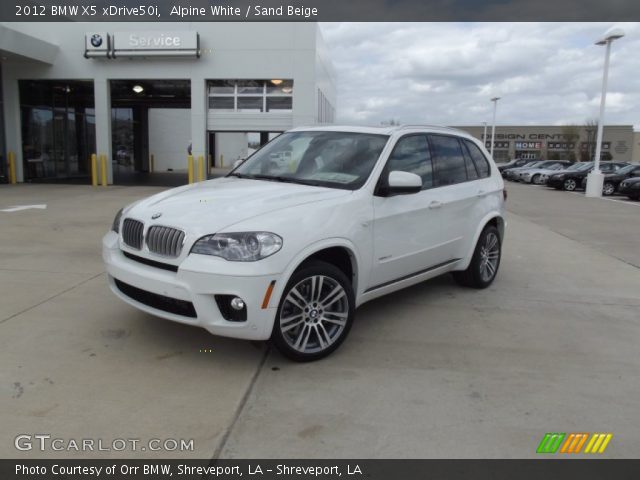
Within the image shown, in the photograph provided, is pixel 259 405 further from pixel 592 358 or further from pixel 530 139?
pixel 530 139

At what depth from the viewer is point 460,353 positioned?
4.29m

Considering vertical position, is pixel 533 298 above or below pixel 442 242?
below

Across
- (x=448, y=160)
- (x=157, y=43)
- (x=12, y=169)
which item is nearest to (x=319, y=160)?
(x=448, y=160)

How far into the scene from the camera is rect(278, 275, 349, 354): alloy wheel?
150 inches

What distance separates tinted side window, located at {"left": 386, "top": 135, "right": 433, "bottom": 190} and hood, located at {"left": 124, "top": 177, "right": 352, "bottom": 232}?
764mm

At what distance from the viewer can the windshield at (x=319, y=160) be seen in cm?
455

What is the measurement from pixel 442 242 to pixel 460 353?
1.31 m

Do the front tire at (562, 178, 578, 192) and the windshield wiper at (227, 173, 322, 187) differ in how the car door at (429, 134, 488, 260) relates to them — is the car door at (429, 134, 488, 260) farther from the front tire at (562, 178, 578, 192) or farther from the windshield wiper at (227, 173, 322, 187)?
the front tire at (562, 178, 578, 192)

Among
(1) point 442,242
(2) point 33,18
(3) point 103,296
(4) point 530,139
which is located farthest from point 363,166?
(4) point 530,139

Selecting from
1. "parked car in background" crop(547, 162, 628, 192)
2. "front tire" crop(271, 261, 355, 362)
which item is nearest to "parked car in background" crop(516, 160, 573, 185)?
"parked car in background" crop(547, 162, 628, 192)

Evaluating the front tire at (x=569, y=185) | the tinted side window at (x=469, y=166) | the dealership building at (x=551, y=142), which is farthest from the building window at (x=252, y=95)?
the dealership building at (x=551, y=142)

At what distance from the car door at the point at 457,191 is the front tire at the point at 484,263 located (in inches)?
11.2
